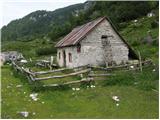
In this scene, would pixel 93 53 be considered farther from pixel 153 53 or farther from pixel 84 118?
pixel 84 118

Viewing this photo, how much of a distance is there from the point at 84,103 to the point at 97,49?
557 inches

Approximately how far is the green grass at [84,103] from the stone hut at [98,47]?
9.28 m

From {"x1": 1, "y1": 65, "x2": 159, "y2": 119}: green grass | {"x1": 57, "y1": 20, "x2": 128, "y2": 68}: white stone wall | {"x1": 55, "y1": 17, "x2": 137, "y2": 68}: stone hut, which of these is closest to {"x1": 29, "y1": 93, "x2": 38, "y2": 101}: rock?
{"x1": 1, "y1": 65, "x2": 159, "y2": 119}: green grass

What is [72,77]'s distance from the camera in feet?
83.0

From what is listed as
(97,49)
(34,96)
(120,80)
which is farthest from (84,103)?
(97,49)

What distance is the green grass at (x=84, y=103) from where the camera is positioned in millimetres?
15969

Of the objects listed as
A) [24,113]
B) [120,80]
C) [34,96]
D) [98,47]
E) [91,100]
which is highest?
[98,47]

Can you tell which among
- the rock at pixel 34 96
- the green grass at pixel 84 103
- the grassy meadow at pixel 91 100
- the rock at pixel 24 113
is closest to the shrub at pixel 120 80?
the grassy meadow at pixel 91 100

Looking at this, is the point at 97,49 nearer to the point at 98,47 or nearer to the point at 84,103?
the point at 98,47

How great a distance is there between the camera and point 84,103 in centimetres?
1789

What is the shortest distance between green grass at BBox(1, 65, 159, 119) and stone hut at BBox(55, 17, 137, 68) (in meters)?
9.28

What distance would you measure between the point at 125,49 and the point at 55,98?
50.0ft

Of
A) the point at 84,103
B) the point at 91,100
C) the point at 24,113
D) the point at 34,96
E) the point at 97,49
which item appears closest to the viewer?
the point at 24,113

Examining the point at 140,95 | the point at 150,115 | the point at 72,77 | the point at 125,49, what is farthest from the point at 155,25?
the point at 150,115
